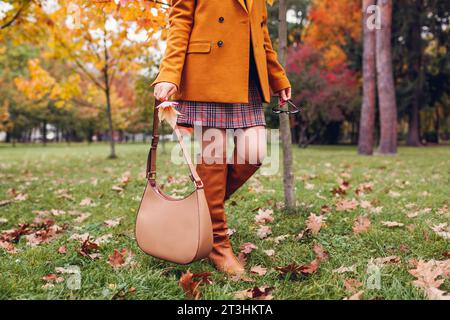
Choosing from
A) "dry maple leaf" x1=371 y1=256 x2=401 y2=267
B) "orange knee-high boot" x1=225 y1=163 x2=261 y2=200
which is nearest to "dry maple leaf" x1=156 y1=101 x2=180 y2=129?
"orange knee-high boot" x1=225 y1=163 x2=261 y2=200

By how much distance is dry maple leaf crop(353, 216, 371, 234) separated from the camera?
329 centimetres

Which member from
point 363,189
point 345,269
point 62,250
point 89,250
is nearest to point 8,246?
point 62,250

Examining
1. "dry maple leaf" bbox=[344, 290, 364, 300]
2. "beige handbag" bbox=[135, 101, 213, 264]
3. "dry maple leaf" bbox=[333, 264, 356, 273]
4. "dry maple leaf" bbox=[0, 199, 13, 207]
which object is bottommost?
"dry maple leaf" bbox=[344, 290, 364, 300]

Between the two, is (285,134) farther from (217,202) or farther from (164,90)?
(164,90)

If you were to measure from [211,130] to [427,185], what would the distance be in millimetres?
4281

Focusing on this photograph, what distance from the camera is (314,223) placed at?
11.2 feet

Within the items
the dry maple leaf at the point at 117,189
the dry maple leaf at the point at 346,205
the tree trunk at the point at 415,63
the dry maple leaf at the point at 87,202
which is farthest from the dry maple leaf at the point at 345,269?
the tree trunk at the point at 415,63

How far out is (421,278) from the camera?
2.26m

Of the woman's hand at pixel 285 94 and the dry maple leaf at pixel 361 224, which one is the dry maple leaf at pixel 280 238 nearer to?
the dry maple leaf at pixel 361 224

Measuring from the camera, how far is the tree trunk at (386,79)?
523 inches

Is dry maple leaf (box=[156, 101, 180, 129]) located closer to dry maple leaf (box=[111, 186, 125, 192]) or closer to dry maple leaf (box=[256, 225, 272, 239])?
dry maple leaf (box=[256, 225, 272, 239])

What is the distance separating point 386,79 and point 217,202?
12.3 m
